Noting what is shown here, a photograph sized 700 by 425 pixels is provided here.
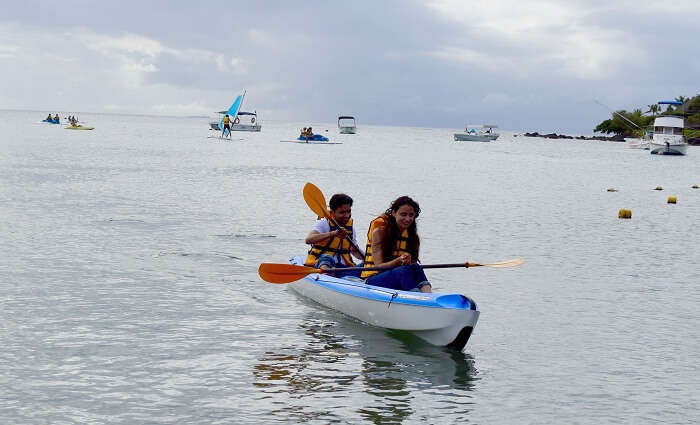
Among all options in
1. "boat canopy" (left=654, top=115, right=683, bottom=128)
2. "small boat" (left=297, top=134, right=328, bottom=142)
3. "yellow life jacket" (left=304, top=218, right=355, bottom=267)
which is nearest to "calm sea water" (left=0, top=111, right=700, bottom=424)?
"yellow life jacket" (left=304, top=218, right=355, bottom=267)

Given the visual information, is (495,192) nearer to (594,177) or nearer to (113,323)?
(594,177)

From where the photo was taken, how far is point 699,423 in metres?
8.55

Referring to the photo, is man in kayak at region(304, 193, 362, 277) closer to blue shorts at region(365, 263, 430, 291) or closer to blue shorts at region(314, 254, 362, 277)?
blue shorts at region(314, 254, 362, 277)

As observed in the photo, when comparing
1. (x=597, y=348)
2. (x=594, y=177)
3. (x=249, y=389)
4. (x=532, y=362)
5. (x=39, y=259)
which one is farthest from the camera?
(x=594, y=177)

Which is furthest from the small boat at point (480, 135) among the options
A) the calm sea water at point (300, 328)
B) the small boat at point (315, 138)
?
the calm sea water at point (300, 328)

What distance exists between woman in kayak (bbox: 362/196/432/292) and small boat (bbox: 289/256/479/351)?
0.24 meters

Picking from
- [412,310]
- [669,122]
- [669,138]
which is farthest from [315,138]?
[412,310]

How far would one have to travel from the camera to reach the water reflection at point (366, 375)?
8602 mm

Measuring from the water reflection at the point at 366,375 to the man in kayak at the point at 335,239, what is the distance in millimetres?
1531

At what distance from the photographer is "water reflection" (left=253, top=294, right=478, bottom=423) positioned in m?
8.60

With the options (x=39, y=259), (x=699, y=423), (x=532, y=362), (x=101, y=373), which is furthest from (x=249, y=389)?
(x=39, y=259)

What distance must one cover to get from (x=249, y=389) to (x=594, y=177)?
167 ft

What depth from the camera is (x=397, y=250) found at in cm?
1125

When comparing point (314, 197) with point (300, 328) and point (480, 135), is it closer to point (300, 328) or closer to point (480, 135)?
point (300, 328)
